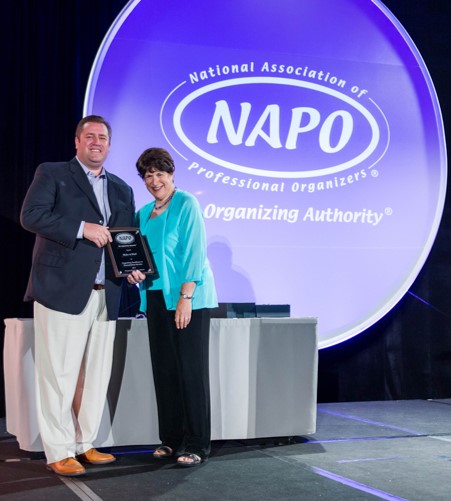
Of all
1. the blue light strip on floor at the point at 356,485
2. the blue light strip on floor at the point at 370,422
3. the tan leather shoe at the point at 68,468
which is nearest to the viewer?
the blue light strip on floor at the point at 356,485

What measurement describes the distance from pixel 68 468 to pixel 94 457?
25 cm

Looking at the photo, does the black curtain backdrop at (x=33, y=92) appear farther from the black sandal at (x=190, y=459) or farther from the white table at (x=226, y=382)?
the black sandal at (x=190, y=459)

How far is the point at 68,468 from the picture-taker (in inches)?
121

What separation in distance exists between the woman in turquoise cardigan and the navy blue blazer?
21 centimetres

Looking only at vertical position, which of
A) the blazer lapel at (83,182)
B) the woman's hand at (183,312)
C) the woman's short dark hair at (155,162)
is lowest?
the woman's hand at (183,312)

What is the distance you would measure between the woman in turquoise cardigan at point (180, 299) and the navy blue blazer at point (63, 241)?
0.21 metres

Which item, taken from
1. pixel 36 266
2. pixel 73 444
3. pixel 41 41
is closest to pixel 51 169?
pixel 36 266

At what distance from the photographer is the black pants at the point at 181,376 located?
333cm

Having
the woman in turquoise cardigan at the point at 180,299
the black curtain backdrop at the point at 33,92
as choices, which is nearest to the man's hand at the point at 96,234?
the woman in turquoise cardigan at the point at 180,299

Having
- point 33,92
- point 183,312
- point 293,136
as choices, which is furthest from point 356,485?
point 33,92

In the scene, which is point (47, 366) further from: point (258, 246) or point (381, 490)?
point (258, 246)

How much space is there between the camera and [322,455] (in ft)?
11.5

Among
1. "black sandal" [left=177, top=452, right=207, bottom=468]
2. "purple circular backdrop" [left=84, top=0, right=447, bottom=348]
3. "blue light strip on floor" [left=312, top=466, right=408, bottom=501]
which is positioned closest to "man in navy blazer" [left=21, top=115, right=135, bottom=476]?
"black sandal" [left=177, top=452, right=207, bottom=468]

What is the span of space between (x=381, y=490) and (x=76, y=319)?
133cm
